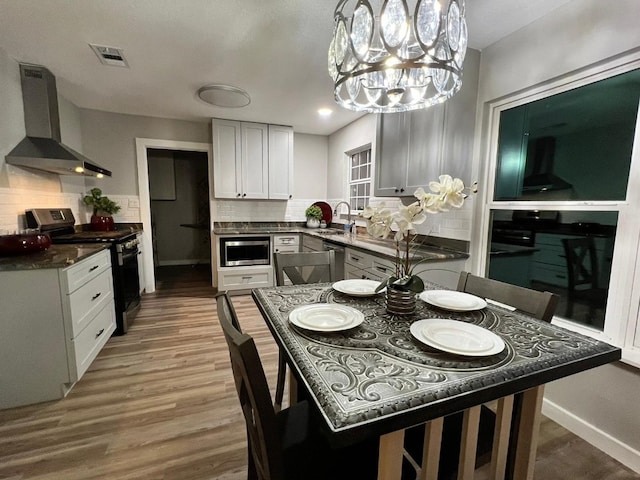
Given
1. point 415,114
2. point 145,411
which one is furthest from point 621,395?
point 145,411

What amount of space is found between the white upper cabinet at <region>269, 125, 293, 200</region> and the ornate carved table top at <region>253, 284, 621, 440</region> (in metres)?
3.29

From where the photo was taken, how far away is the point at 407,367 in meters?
0.78

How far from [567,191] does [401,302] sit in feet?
4.64

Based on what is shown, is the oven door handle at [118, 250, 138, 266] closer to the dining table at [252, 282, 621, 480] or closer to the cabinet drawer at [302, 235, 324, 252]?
the cabinet drawer at [302, 235, 324, 252]

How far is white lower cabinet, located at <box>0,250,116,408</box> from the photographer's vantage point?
172 centimetres

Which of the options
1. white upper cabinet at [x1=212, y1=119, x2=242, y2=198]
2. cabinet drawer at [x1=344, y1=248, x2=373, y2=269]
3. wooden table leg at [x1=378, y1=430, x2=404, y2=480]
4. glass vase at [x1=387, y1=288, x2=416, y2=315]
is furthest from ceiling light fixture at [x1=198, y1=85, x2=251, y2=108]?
wooden table leg at [x1=378, y1=430, x2=404, y2=480]

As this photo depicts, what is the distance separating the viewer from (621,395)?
1.47 m

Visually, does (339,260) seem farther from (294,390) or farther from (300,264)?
(294,390)

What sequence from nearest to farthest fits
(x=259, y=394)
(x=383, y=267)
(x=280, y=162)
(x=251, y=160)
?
1. (x=259, y=394)
2. (x=383, y=267)
3. (x=251, y=160)
4. (x=280, y=162)

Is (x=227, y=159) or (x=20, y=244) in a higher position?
(x=227, y=159)

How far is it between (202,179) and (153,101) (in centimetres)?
281

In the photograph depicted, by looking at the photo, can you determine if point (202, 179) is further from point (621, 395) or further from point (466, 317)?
point (621, 395)

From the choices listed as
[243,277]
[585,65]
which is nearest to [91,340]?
[243,277]

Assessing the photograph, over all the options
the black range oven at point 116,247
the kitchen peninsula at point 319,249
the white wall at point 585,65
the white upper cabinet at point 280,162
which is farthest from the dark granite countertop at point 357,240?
the black range oven at point 116,247
